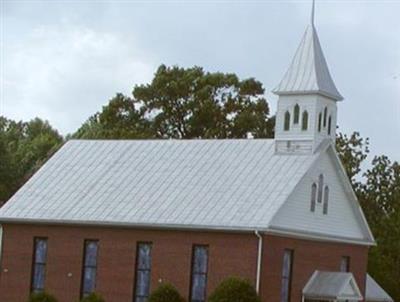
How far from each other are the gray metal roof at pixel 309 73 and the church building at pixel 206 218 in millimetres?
50

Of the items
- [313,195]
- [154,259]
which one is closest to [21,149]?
[154,259]

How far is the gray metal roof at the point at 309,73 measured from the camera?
5269cm

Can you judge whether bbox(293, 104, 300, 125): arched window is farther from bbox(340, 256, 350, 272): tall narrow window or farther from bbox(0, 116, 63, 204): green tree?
bbox(0, 116, 63, 204): green tree

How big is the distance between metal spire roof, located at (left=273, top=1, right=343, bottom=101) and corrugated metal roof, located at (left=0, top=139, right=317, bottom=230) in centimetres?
261

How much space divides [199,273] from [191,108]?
32904 millimetres

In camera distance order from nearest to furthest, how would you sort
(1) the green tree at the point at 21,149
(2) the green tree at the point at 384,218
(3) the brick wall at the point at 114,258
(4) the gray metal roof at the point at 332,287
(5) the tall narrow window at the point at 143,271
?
1. (3) the brick wall at the point at 114,258
2. (4) the gray metal roof at the point at 332,287
3. (5) the tall narrow window at the point at 143,271
4. (2) the green tree at the point at 384,218
5. (1) the green tree at the point at 21,149

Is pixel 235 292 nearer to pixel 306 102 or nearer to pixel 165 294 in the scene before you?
pixel 165 294

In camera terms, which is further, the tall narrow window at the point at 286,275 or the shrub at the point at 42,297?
the tall narrow window at the point at 286,275

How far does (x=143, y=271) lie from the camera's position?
5134 cm

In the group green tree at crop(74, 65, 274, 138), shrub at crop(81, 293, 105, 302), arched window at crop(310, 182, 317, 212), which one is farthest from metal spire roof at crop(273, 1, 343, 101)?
green tree at crop(74, 65, 274, 138)

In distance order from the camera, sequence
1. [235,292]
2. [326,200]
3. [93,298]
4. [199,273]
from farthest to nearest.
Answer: [326,200], [199,273], [93,298], [235,292]

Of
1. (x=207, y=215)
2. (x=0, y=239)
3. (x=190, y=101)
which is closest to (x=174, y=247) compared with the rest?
(x=207, y=215)

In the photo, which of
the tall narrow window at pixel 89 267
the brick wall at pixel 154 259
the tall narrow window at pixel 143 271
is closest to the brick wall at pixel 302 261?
the brick wall at pixel 154 259

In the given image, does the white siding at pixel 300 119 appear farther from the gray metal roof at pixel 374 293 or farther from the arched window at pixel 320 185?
the gray metal roof at pixel 374 293
